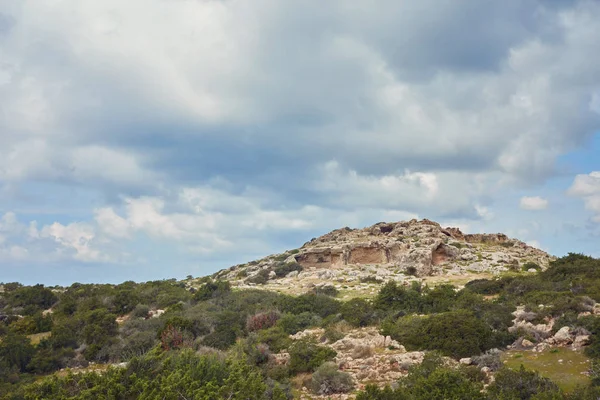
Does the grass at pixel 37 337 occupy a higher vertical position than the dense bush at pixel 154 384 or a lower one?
lower

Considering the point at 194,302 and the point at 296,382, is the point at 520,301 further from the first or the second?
the point at 194,302

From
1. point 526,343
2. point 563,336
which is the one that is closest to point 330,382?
point 526,343

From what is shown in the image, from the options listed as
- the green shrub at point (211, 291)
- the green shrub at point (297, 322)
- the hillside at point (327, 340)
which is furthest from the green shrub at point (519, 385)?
the green shrub at point (211, 291)

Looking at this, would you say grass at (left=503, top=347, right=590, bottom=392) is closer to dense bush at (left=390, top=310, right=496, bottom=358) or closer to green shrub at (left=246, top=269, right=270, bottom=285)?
dense bush at (left=390, top=310, right=496, bottom=358)

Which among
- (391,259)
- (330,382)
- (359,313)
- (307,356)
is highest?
(391,259)

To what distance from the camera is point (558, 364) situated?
14.8 m

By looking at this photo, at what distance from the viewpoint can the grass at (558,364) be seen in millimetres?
13312

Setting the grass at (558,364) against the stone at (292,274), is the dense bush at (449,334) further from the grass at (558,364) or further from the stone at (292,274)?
the stone at (292,274)

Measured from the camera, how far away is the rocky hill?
40469 millimetres

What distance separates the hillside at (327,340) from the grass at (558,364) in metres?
0.06

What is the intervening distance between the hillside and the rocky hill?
409 mm

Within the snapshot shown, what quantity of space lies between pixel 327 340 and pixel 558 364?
960 cm

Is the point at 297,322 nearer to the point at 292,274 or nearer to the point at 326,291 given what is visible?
the point at 326,291

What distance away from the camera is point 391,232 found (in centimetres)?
5822
